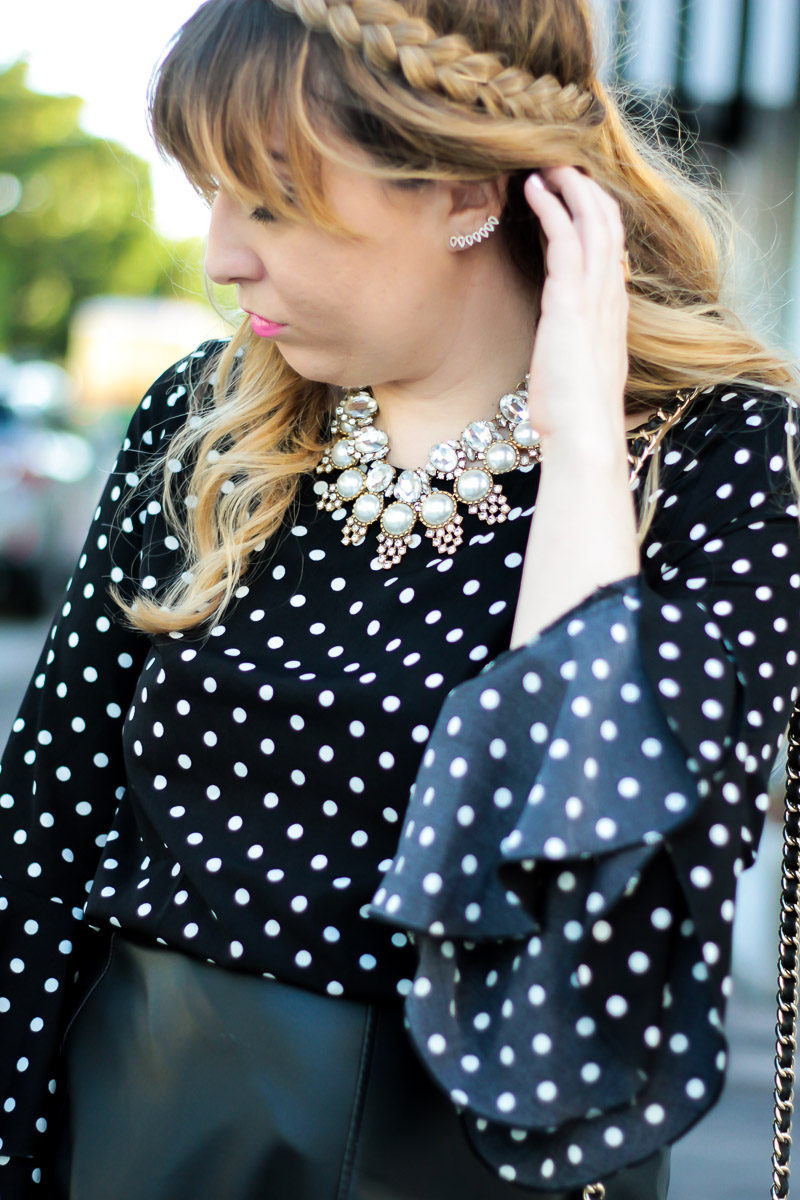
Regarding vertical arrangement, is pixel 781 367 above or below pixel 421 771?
above

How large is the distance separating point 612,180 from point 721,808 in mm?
791

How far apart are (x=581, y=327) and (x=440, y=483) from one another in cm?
30

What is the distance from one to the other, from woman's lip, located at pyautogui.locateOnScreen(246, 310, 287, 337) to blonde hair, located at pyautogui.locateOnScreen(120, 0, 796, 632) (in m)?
0.15

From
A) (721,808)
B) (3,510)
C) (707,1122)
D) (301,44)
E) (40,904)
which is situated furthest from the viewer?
(3,510)

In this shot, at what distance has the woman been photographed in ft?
3.76

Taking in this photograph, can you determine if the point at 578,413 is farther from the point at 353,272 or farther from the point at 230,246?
the point at 230,246

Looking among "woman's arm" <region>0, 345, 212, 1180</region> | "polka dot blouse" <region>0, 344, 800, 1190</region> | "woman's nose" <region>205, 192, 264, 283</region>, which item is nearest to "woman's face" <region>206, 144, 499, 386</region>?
"woman's nose" <region>205, 192, 264, 283</region>

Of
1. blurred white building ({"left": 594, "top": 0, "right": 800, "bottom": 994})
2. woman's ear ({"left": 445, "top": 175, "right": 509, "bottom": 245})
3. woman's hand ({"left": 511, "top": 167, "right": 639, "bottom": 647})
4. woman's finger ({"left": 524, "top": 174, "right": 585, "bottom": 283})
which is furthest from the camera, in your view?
blurred white building ({"left": 594, "top": 0, "right": 800, "bottom": 994})

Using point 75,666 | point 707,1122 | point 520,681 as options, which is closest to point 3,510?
point 707,1122

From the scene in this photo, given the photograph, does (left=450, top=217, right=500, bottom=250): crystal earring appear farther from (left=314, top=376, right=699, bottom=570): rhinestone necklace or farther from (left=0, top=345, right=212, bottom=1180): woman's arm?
(left=0, top=345, right=212, bottom=1180): woman's arm

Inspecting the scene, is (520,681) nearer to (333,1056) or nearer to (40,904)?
(333,1056)

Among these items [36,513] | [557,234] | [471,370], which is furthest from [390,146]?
[36,513]

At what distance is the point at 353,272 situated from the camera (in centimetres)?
140

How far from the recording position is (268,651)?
1.50 metres
